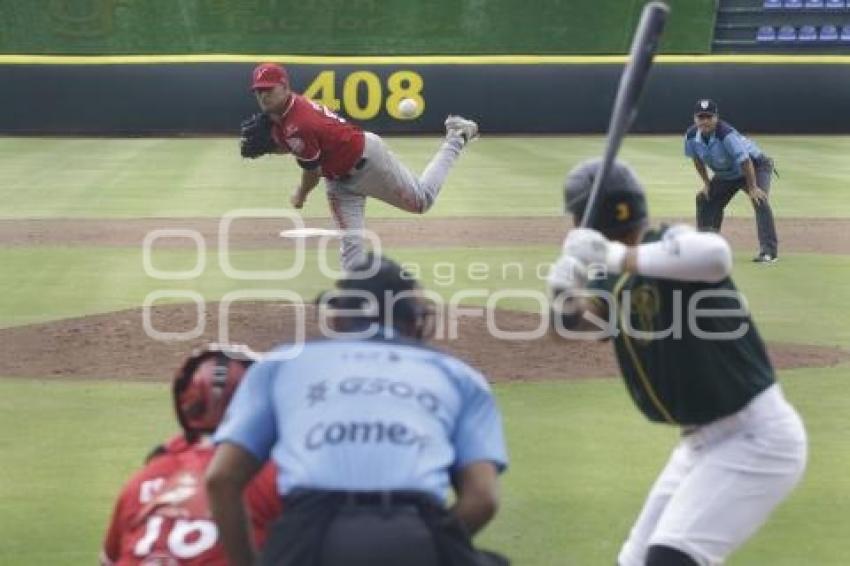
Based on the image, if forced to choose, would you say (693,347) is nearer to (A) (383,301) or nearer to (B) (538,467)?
(A) (383,301)

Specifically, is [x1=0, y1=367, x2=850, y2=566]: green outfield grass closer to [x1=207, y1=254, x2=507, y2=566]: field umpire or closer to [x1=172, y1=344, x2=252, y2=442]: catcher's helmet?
[x1=172, y1=344, x2=252, y2=442]: catcher's helmet

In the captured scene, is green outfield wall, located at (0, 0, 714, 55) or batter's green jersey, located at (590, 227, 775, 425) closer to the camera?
batter's green jersey, located at (590, 227, 775, 425)

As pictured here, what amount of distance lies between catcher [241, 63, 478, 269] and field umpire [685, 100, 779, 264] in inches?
161

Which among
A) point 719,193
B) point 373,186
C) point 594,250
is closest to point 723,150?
point 719,193

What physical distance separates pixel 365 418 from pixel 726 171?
1357 centimetres

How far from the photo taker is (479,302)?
14.1m

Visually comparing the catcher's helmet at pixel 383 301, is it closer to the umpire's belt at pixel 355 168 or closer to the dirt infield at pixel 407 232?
the umpire's belt at pixel 355 168

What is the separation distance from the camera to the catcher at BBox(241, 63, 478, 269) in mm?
12844

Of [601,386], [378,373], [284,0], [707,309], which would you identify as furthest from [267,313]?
[284,0]

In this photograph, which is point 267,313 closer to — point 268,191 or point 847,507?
point 847,507

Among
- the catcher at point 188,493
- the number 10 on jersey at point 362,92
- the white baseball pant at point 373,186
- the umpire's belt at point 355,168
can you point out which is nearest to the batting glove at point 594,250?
the catcher at point 188,493

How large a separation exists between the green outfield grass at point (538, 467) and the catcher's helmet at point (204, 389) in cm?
284

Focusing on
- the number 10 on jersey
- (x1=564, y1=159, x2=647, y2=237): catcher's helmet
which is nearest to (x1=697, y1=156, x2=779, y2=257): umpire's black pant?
(x1=564, y1=159, x2=647, y2=237): catcher's helmet

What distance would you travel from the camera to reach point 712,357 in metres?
5.30
